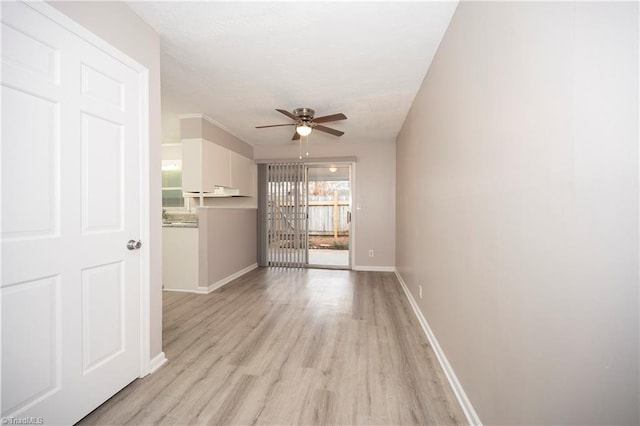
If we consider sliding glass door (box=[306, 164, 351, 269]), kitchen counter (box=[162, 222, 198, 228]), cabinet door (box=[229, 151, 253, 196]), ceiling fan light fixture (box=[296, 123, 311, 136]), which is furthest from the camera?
sliding glass door (box=[306, 164, 351, 269])

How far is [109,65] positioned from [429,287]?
9.42 feet

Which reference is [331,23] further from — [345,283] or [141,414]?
[345,283]

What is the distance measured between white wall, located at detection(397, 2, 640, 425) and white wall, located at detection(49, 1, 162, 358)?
2068 millimetres

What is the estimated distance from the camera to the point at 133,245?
6.09 ft

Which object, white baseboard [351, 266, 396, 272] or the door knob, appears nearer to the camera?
the door knob

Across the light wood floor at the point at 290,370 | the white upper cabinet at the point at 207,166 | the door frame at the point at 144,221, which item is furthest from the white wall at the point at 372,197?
the door frame at the point at 144,221

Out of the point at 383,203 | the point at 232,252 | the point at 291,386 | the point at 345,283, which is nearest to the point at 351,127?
the point at 383,203

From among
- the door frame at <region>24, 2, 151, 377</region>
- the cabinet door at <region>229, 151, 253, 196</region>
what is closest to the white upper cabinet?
the cabinet door at <region>229, 151, 253, 196</region>

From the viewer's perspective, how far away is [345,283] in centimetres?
449

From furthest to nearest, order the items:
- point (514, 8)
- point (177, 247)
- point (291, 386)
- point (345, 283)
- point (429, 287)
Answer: point (345, 283)
point (177, 247)
point (429, 287)
point (291, 386)
point (514, 8)

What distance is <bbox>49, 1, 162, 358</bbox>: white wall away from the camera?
5.52ft

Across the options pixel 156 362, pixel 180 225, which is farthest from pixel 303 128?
pixel 156 362

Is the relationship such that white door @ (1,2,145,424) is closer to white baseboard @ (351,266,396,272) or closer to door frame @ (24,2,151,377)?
door frame @ (24,2,151,377)

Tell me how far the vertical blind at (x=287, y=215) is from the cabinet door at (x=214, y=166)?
129 centimetres
